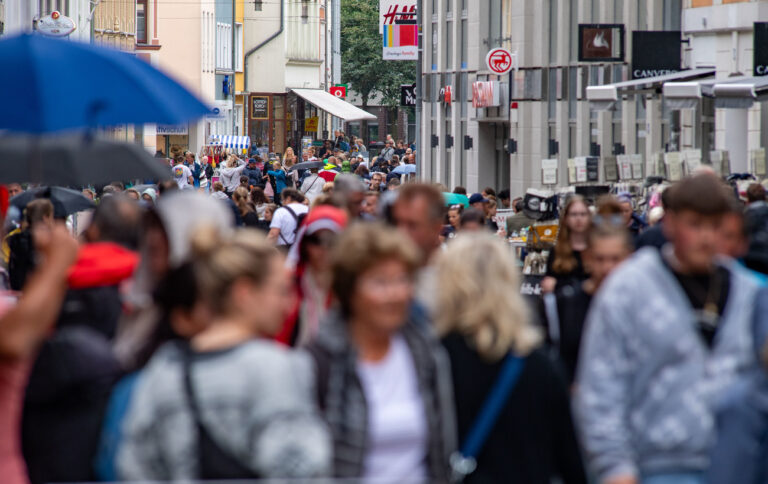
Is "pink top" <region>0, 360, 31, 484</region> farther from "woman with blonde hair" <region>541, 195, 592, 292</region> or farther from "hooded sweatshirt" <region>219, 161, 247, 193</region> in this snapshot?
"hooded sweatshirt" <region>219, 161, 247, 193</region>

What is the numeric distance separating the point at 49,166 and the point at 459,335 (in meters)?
3.34

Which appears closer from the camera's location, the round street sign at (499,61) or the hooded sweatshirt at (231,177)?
the round street sign at (499,61)

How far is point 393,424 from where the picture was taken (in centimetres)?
466

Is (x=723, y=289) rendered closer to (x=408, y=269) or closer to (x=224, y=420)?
(x=408, y=269)

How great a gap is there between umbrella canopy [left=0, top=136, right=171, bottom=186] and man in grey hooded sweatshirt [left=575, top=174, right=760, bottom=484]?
316cm

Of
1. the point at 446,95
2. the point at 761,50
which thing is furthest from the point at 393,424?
the point at 446,95

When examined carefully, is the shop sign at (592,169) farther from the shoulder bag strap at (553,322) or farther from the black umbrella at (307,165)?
the black umbrella at (307,165)

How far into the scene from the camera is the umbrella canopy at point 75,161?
768cm

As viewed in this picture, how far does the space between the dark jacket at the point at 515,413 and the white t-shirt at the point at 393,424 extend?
25 centimetres

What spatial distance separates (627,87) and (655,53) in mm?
2245

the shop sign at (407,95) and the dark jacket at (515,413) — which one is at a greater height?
the shop sign at (407,95)

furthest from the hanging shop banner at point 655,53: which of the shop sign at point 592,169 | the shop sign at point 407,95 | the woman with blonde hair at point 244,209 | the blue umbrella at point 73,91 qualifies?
the shop sign at point 407,95

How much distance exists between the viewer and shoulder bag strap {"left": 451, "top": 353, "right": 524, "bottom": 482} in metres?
4.89

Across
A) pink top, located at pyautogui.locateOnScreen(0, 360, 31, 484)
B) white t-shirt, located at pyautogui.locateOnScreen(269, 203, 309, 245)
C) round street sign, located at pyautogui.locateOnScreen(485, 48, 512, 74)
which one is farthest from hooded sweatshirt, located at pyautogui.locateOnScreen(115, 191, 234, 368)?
round street sign, located at pyautogui.locateOnScreen(485, 48, 512, 74)
